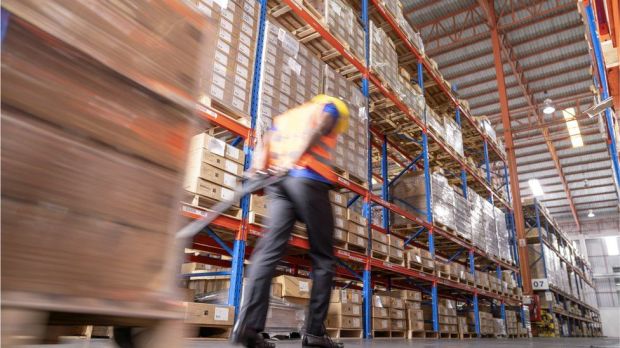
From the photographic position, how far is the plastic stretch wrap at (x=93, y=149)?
97cm

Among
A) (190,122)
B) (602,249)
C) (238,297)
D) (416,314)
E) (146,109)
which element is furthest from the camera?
(602,249)

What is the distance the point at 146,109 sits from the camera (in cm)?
128

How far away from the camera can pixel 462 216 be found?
970 cm

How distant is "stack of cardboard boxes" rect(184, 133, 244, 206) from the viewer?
3.99 metres

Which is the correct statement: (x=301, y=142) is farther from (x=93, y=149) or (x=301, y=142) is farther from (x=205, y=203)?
(x=205, y=203)

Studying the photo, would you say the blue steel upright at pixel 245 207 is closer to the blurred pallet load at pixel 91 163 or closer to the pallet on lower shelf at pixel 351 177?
the pallet on lower shelf at pixel 351 177

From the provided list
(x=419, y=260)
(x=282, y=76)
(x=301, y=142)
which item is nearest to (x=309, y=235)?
(x=301, y=142)

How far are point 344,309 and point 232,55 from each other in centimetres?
333

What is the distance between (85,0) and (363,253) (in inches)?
222

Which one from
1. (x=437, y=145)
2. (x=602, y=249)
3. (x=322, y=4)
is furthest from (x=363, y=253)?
(x=602, y=249)

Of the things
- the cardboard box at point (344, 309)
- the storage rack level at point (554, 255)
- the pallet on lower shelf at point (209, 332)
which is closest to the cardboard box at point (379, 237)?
the cardboard box at point (344, 309)

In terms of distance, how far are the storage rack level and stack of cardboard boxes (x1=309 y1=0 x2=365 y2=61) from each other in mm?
11103

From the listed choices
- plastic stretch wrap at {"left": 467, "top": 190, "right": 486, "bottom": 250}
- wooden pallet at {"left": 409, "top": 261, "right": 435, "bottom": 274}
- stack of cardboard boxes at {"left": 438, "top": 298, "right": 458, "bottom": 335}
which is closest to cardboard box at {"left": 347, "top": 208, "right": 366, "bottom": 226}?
wooden pallet at {"left": 409, "top": 261, "right": 435, "bottom": 274}

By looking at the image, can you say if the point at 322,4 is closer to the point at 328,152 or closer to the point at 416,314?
the point at 328,152
